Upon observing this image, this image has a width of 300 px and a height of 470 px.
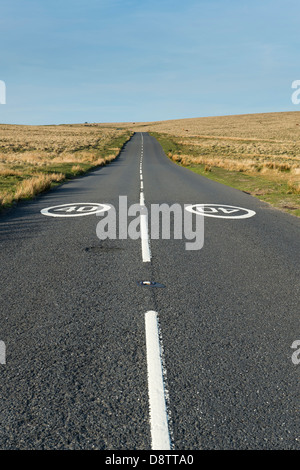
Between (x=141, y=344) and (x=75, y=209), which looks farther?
(x=75, y=209)

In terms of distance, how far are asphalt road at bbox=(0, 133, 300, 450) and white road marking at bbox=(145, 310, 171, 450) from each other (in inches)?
1.4

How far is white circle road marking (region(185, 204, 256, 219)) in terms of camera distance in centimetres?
Answer: 1028

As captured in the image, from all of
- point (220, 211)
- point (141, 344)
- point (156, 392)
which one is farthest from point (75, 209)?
point (156, 392)

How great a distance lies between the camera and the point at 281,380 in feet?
9.88

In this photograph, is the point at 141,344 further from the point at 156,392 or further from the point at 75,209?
the point at 75,209

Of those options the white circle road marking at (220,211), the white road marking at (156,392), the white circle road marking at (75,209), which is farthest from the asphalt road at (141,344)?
the white circle road marking at (220,211)

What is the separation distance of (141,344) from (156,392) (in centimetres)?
70

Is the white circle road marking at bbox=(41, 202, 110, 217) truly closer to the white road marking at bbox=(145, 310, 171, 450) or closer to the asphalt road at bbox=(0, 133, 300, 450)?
the asphalt road at bbox=(0, 133, 300, 450)

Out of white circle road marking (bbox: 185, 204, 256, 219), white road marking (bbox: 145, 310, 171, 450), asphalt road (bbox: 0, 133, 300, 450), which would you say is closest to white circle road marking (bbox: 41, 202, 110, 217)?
white circle road marking (bbox: 185, 204, 256, 219)

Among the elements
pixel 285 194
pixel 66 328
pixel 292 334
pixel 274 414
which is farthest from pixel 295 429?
pixel 285 194

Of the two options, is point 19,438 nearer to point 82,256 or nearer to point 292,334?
point 292,334

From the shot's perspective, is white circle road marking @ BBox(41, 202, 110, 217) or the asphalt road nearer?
the asphalt road

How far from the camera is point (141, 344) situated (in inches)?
137
